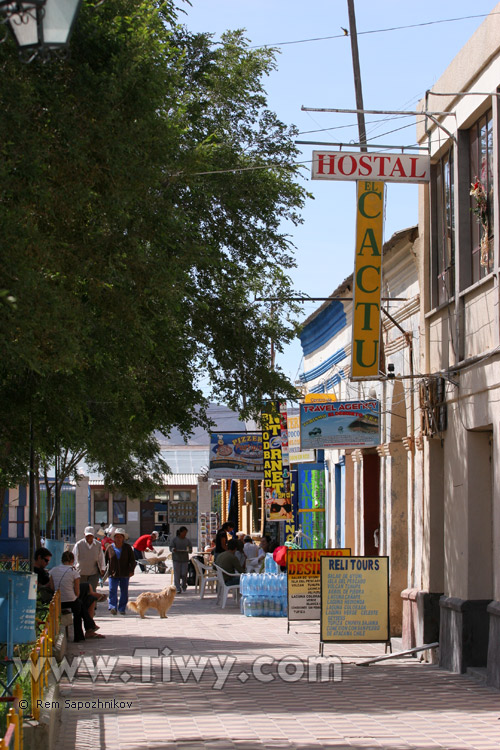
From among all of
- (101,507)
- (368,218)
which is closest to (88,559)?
(368,218)

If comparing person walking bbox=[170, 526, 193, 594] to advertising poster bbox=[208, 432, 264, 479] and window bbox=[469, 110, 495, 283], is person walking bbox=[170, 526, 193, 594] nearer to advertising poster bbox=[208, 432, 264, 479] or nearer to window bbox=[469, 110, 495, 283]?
advertising poster bbox=[208, 432, 264, 479]

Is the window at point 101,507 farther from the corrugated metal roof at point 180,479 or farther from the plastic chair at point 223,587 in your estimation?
the plastic chair at point 223,587

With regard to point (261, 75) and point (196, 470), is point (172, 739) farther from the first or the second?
point (196, 470)

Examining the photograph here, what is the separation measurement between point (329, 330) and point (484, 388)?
11499mm

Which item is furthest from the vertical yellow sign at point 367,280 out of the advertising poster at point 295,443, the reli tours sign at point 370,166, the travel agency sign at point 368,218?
the advertising poster at point 295,443

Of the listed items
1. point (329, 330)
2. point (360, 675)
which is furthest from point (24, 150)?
point (329, 330)

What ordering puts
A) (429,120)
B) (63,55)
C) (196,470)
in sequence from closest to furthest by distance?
(63,55) < (429,120) < (196,470)

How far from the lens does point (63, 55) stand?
6250 millimetres

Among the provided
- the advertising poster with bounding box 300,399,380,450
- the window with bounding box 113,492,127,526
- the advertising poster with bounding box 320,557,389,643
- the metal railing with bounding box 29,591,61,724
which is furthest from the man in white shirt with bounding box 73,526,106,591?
the window with bounding box 113,492,127,526

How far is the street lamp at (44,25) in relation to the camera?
18.0 feet

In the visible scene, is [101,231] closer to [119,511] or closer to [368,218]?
[368,218]

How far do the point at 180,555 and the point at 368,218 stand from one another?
14.1 metres

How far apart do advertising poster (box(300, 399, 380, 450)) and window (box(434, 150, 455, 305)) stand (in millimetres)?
2652

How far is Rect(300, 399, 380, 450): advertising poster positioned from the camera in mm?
16641
